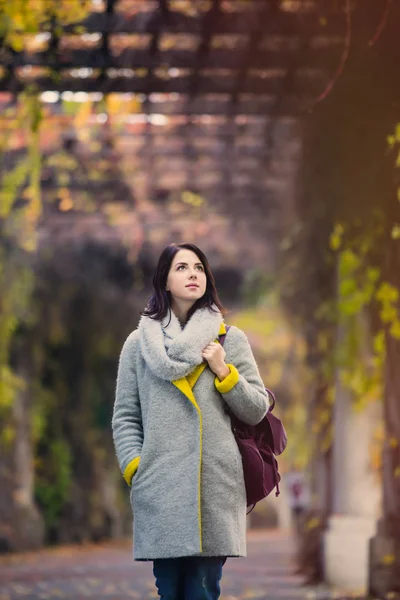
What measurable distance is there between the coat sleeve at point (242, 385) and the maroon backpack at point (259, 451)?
0.17 feet

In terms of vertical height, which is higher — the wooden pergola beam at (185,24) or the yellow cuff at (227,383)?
the wooden pergola beam at (185,24)

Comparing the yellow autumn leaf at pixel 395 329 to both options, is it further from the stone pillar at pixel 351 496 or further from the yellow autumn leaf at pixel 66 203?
the yellow autumn leaf at pixel 66 203

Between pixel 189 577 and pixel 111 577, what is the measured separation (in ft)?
25.0

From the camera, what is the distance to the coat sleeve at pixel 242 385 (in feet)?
13.4

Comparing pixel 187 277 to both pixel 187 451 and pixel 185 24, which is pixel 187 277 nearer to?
pixel 187 451

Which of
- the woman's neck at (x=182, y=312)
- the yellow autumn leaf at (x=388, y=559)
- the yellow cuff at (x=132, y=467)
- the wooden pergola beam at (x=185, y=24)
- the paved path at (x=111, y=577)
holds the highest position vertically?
the wooden pergola beam at (x=185, y=24)

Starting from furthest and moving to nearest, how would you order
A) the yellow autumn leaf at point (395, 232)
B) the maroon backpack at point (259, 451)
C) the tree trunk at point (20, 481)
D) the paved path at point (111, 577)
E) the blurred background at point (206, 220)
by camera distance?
the tree trunk at point (20, 481), the paved path at point (111, 577), the blurred background at point (206, 220), the yellow autumn leaf at point (395, 232), the maroon backpack at point (259, 451)

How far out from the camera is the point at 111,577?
11.5 meters

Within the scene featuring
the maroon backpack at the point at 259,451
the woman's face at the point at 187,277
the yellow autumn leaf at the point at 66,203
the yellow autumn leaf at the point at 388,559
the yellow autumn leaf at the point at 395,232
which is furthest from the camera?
the yellow autumn leaf at the point at 66,203

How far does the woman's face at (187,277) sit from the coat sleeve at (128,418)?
0.74ft

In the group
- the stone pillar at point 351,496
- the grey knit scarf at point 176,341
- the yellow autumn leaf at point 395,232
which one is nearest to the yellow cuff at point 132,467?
the grey knit scarf at point 176,341

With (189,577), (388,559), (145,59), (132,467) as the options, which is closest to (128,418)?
(132,467)

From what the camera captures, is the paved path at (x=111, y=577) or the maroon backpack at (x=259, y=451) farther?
the paved path at (x=111, y=577)

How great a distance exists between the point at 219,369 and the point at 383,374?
13.0 ft
